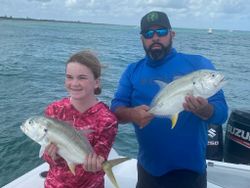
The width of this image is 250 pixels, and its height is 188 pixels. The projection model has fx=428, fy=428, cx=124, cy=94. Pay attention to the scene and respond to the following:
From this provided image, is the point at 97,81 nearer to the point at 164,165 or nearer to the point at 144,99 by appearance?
the point at 144,99

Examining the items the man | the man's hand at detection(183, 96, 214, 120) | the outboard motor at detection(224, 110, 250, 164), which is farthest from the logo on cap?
the outboard motor at detection(224, 110, 250, 164)

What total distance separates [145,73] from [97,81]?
0.45 m

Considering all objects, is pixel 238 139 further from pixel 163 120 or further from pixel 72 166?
pixel 72 166

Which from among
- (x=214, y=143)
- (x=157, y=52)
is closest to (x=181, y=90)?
(x=157, y=52)

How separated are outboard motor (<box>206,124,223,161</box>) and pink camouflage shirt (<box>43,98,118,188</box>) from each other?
9.55 ft

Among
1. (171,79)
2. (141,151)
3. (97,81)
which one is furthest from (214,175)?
(97,81)

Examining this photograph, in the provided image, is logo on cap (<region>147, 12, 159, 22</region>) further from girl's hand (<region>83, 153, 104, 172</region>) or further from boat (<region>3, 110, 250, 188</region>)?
boat (<region>3, 110, 250, 188</region>)

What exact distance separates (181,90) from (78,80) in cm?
79

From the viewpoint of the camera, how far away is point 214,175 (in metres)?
5.03

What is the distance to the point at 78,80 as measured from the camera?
10.8ft

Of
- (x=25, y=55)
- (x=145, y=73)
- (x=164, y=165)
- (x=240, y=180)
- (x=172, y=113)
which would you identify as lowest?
(x=25, y=55)

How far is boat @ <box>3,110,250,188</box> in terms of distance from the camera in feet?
14.9

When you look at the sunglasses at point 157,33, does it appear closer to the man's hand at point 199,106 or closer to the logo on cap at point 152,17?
the logo on cap at point 152,17

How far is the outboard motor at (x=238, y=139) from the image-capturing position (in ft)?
19.3
